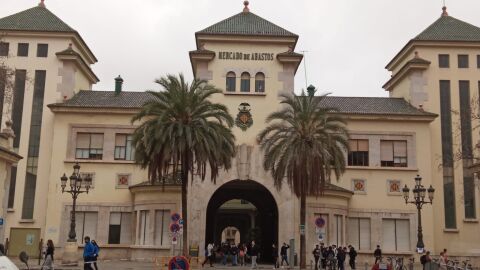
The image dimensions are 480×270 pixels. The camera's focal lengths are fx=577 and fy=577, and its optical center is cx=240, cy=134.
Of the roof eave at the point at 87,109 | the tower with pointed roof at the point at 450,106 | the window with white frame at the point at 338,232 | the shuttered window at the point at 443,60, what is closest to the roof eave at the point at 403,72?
the tower with pointed roof at the point at 450,106

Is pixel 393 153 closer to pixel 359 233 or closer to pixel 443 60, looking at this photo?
pixel 359 233

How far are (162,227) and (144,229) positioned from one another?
1.36 meters

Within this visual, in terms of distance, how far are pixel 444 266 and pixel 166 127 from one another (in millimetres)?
16916

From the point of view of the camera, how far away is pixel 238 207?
68.2m

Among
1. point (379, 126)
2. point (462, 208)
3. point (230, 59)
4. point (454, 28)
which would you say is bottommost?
point (462, 208)

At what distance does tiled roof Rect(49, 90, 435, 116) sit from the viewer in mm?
45062

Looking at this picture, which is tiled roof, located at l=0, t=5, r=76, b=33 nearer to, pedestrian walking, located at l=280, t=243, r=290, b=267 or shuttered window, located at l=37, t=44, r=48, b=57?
shuttered window, located at l=37, t=44, r=48, b=57

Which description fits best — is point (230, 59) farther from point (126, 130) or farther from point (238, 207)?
point (238, 207)

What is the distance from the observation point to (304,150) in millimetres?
34500

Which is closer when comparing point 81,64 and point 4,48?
point 4,48

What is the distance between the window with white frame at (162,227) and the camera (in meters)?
40.9

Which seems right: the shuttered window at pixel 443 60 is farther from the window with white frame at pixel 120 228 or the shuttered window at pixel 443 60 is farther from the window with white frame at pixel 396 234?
the window with white frame at pixel 120 228

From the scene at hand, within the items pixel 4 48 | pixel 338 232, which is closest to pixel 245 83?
pixel 338 232

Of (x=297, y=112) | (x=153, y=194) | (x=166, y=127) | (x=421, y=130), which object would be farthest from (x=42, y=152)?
(x=421, y=130)
